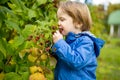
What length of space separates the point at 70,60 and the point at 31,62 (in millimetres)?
282

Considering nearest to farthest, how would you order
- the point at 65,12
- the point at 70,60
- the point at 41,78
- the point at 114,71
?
the point at 41,78
the point at 70,60
the point at 65,12
the point at 114,71

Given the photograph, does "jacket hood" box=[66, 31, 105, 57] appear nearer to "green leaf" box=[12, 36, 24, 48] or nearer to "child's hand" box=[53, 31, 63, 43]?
"child's hand" box=[53, 31, 63, 43]

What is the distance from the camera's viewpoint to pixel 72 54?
300 centimetres

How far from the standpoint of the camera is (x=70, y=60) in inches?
118

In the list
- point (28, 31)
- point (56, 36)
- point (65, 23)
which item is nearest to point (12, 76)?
point (28, 31)

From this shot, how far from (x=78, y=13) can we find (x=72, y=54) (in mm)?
392

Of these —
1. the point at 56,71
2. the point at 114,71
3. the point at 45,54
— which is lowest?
the point at 114,71

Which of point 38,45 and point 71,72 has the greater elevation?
point 38,45


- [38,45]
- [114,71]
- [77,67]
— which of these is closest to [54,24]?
[38,45]

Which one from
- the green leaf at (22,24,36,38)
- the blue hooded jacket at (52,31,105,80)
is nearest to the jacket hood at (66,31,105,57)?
the blue hooded jacket at (52,31,105,80)

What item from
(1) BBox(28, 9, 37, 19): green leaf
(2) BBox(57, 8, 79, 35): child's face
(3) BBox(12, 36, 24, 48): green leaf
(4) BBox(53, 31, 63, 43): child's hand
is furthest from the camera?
(1) BBox(28, 9, 37, 19): green leaf

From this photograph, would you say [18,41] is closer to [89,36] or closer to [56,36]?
[56,36]

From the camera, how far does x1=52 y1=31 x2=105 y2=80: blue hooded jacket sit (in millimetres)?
2994

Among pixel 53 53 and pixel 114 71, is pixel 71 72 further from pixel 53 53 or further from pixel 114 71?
pixel 114 71
